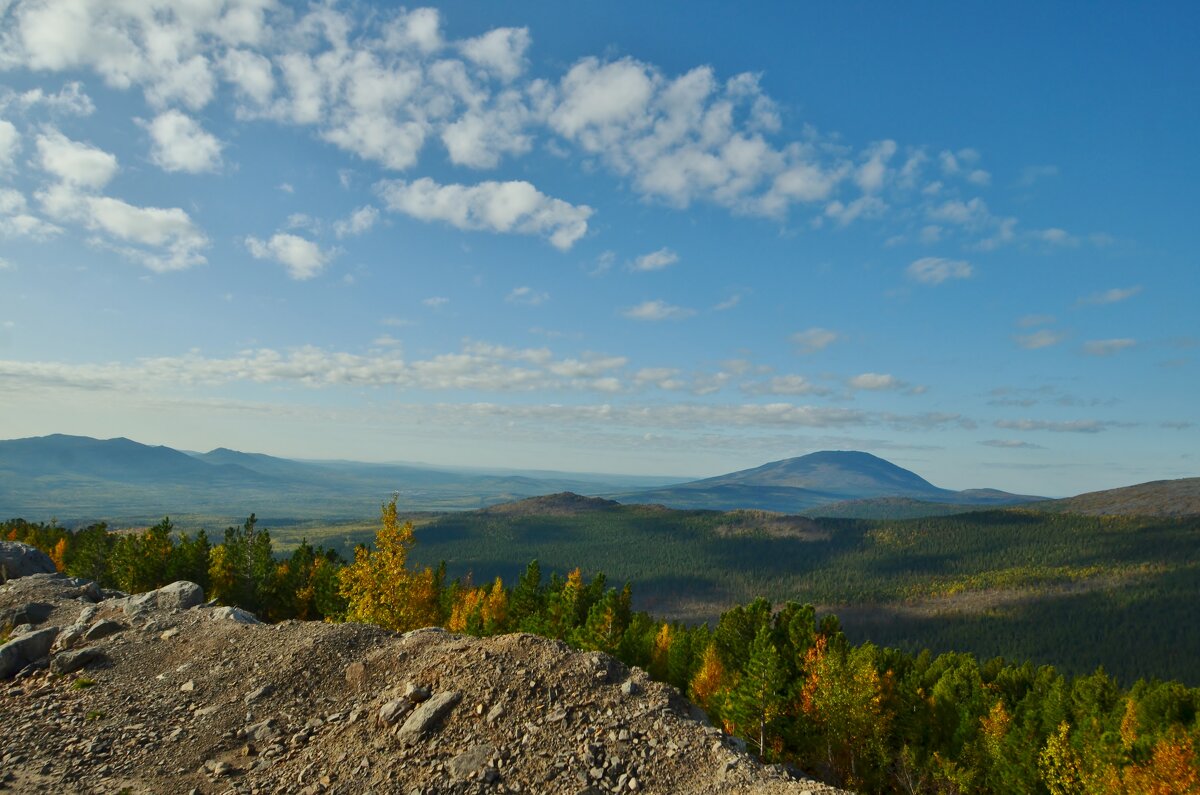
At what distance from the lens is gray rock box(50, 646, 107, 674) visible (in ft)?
88.3

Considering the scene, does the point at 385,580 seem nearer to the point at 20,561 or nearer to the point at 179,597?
the point at 179,597

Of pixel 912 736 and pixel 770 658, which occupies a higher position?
pixel 770 658

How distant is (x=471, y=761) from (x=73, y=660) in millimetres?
22027

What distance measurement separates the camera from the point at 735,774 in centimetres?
1733

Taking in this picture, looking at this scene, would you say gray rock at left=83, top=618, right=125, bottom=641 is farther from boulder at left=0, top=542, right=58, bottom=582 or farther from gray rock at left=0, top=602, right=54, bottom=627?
boulder at left=0, top=542, right=58, bottom=582

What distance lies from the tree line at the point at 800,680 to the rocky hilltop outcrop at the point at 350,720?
18979mm

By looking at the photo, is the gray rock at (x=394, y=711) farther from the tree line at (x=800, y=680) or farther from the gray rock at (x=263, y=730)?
the tree line at (x=800, y=680)

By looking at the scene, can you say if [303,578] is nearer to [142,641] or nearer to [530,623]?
[530,623]

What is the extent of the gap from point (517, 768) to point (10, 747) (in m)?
17.8

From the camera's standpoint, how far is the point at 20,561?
56.7 metres

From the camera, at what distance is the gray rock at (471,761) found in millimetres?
17688

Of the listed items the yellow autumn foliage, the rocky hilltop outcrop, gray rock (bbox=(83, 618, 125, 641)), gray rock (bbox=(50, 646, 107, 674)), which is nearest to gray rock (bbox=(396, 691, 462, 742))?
the rocky hilltop outcrop

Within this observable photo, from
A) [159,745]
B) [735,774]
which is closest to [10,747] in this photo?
[159,745]

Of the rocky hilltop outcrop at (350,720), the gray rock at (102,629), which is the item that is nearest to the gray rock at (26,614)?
the gray rock at (102,629)
